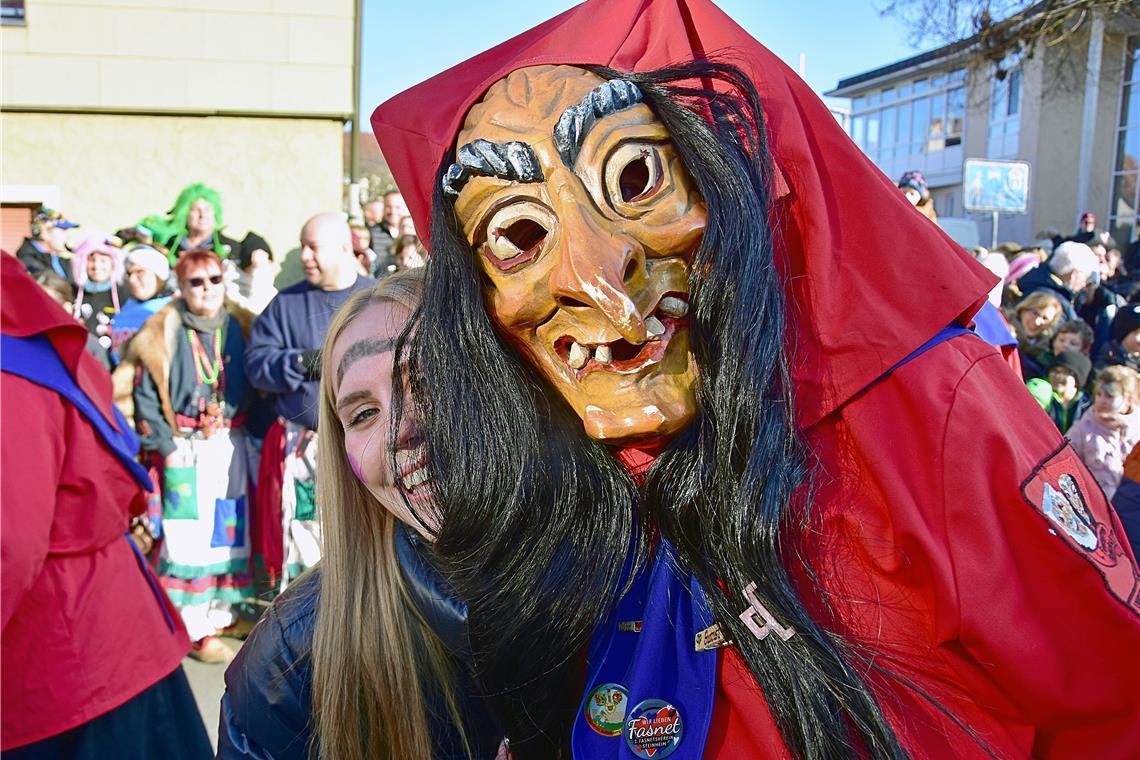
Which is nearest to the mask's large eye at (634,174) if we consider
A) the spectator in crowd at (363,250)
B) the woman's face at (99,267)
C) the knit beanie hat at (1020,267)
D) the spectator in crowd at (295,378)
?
the spectator in crowd at (295,378)

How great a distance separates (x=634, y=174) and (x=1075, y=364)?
411 cm

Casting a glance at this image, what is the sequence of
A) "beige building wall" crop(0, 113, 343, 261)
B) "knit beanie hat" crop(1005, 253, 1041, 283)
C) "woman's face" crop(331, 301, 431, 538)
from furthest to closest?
"beige building wall" crop(0, 113, 343, 261), "knit beanie hat" crop(1005, 253, 1041, 283), "woman's face" crop(331, 301, 431, 538)

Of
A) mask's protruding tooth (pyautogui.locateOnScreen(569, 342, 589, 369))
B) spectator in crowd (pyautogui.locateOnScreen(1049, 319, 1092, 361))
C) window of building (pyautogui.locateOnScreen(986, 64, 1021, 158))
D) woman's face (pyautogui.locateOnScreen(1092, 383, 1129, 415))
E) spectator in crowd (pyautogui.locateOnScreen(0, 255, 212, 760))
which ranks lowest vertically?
spectator in crowd (pyautogui.locateOnScreen(0, 255, 212, 760))

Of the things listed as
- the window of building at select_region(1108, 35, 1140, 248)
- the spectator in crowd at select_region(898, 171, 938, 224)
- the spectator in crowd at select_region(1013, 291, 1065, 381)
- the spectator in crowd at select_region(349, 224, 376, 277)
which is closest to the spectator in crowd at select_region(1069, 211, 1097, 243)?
the spectator in crowd at select_region(1013, 291, 1065, 381)

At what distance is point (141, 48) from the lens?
7.13m

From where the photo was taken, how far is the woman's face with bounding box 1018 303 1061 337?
489 cm

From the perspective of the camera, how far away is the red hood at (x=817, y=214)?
1063mm

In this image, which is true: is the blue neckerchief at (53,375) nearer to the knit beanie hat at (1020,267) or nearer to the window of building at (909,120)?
the knit beanie hat at (1020,267)

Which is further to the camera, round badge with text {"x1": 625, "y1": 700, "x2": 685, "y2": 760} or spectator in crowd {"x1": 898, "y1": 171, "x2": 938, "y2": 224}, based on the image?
spectator in crowd {"x1": 898, "y1": 171, "x2": 938, "y2": 224}

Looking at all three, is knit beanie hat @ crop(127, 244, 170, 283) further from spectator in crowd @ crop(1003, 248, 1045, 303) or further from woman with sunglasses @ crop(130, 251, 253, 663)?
spectator in crowd @ crop(1003, 248, 1045, 303)

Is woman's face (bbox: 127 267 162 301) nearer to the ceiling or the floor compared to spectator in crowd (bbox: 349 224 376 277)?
nearer to the floor

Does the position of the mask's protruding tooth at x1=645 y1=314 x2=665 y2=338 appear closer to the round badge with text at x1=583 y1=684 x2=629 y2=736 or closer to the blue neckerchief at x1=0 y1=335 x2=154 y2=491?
the round badge with text at x1=583 y1=684 x2=629 y2=736

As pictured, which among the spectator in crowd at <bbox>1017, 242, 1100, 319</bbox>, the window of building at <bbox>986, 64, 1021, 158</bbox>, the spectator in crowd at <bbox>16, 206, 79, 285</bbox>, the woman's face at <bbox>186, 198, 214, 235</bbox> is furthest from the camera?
the window of building at <bbox>986, 64, 1021, 158</bbox>

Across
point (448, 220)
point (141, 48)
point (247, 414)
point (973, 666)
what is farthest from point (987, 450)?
point (141, 48)
